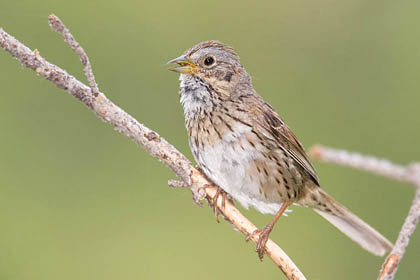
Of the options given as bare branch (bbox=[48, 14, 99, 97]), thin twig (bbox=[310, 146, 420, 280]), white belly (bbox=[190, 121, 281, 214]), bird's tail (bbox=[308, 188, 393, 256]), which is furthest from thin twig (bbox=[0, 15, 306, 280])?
bird's tail (bbox=[308, 188, 393, 256])

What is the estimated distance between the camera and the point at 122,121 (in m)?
2.89

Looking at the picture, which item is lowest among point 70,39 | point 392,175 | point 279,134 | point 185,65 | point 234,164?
point 392,175

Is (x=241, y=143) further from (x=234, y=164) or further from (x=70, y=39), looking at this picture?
(x=70, y=39)

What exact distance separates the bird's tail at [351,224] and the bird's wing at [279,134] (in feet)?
0.47

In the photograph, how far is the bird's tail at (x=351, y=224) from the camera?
4027mm

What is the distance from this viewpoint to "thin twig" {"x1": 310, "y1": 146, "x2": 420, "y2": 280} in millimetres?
2055

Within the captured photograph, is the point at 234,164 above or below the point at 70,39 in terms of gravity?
above

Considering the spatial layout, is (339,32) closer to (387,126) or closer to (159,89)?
(387,126)

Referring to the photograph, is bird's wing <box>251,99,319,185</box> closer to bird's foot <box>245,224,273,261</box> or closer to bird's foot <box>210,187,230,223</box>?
bird's foot <box>210,187,230,223</box>

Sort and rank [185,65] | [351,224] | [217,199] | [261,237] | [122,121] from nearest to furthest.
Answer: [122,121], [261,237], [217,199], [185,65], [351,224]

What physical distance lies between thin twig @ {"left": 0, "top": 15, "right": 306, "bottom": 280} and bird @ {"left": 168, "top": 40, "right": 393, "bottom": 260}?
0.88 feet

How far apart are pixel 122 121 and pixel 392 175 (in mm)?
1177

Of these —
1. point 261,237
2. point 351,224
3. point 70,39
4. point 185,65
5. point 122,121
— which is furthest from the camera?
point 351,224

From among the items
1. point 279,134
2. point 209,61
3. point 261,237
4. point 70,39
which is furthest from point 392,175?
point 209,61
